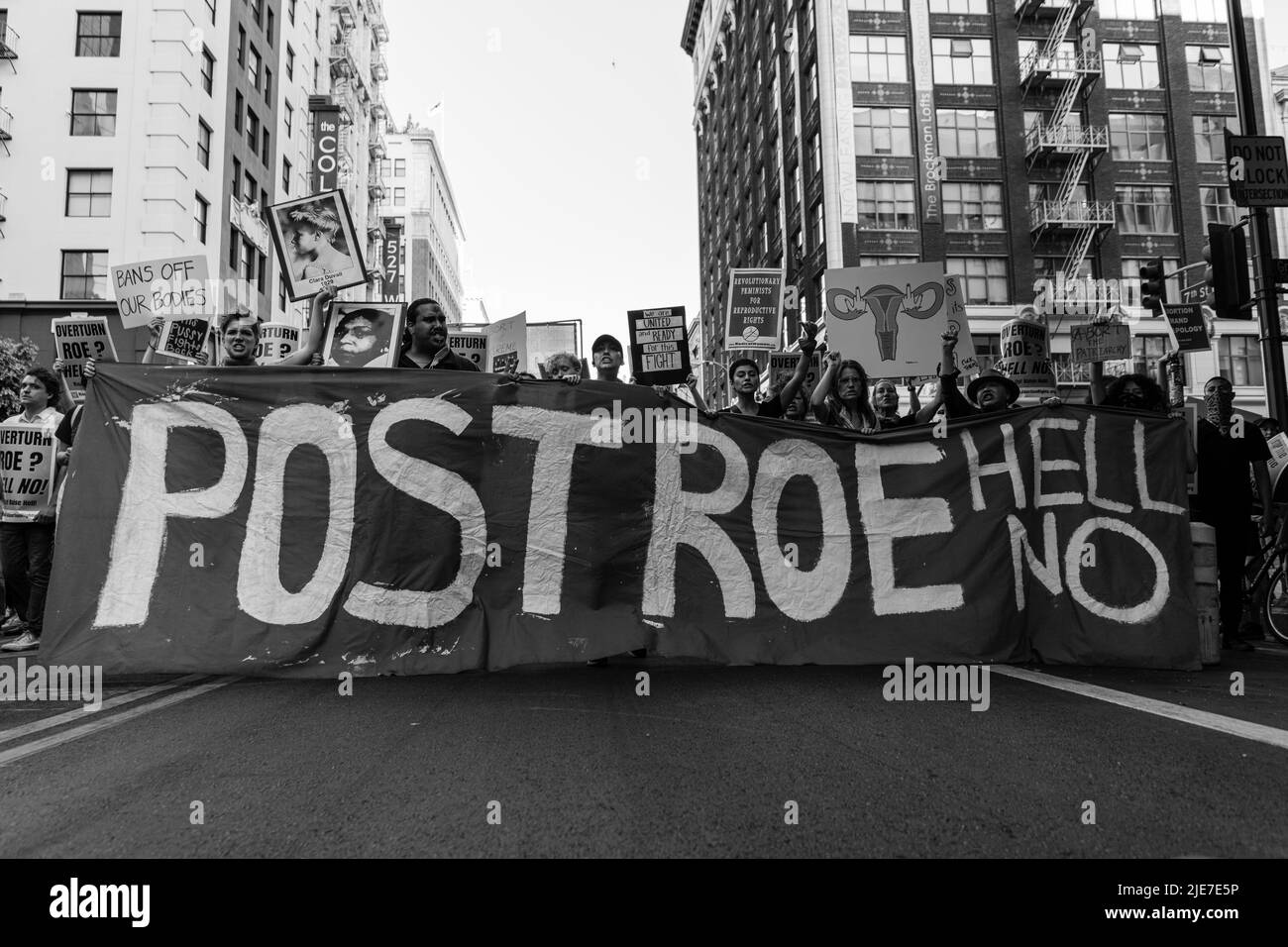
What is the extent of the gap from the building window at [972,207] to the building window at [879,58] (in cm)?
531

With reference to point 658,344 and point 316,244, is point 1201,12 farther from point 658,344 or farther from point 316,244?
point 316,244

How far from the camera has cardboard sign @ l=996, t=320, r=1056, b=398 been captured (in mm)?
8758

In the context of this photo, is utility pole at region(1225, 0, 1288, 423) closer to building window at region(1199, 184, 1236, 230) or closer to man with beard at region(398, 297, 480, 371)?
man with beard at region(398, 297, 480, 371)

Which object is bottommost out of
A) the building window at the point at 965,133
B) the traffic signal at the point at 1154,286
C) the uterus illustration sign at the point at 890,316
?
the uterus illustration sign at the point at 890,316

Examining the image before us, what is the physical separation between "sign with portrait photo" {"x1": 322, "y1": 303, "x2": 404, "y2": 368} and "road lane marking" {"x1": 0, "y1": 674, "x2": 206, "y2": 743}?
305 centimetres

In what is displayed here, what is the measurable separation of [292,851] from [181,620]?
3.08 meters

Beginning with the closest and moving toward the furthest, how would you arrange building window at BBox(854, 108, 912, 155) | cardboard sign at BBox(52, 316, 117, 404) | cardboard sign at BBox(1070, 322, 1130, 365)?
cardboard sign at BBox(52, 316, 117, 404)
cardboard sign at BBox(1070, 322, 1130, 365)
building window at BBox(854, 108, 912, 155)

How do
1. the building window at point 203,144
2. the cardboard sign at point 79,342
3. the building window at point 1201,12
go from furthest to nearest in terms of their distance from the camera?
the building window at point 1201,12
the building window at point 203,144
the cardboard sign at point 79,342

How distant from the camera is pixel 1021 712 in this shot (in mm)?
4105

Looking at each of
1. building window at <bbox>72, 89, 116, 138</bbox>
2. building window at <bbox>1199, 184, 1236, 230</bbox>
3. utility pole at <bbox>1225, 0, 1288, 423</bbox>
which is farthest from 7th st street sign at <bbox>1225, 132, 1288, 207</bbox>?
building window at <bbox>1199, 184, 1236, 230</bbox>

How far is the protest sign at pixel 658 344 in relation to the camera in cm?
1091

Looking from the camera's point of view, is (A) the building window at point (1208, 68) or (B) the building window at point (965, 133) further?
(A) the building window at point (1208, 68)

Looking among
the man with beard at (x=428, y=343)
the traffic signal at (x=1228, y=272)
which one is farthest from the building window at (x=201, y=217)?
the traffic signal at (x=1228, y=272)

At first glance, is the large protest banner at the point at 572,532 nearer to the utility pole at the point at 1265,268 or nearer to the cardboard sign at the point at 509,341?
the utility pole at the point at 1265,268
